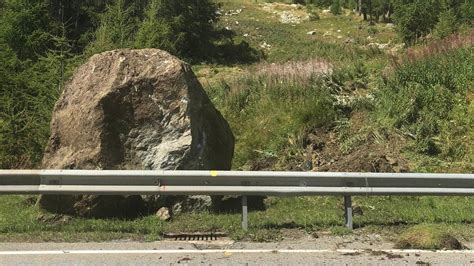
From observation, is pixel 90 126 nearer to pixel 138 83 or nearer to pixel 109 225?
pixel 138 83

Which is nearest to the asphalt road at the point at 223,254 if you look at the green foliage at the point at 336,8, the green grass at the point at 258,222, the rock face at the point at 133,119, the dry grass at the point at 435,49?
the green grass at the point at 258,222

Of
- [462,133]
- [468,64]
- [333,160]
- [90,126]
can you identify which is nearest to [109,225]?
[90,126]

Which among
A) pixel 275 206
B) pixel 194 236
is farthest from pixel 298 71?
pixel 194 236

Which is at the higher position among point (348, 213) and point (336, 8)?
point (348, 213)

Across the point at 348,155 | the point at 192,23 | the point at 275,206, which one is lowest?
the point at 192,23

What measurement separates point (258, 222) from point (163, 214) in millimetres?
1443

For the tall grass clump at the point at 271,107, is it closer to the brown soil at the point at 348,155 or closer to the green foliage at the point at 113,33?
the brown soil at the point at 348,155

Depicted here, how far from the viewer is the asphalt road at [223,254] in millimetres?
5637

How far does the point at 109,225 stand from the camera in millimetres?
7168

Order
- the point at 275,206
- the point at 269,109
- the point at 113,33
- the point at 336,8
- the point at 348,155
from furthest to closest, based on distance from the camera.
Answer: the point at 336,8
the point at 113,33
the point at 269,109
the point at 348,155
the point at 275,206

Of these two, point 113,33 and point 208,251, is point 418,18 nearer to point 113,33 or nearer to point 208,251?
point 113,33

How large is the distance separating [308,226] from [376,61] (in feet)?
33.2

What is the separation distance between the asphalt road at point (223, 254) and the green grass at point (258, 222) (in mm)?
383

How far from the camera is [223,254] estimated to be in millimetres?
5926
